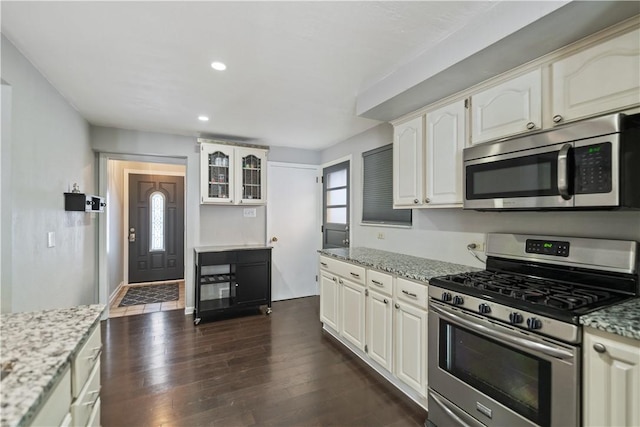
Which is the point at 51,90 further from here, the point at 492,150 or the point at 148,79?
the point at 492,150

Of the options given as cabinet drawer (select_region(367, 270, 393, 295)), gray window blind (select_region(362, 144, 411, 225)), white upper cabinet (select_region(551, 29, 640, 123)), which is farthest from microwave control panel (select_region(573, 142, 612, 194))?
gray window blind (select_region(362, 144, 411, 225))

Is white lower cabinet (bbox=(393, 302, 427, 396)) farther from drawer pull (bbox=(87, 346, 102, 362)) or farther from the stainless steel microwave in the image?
drawer pull (bbox=(87, 346, 102, 362))

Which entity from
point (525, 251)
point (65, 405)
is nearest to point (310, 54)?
point (525, 251)

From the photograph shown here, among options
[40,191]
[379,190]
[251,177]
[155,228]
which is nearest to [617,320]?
[379,190]

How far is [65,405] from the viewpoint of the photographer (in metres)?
1.01

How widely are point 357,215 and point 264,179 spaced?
1380 millimetres

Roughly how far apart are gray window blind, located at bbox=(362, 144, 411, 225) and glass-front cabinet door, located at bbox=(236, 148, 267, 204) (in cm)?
140

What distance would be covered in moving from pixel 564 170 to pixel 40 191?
131 inches

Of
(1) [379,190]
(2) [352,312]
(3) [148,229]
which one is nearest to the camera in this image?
(2) [352,312]

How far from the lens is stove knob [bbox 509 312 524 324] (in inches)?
55.2

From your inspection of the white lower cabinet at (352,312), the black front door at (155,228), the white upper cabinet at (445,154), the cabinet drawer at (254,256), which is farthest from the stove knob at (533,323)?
the black front door at (155,228)

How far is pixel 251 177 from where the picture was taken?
13.5 feet

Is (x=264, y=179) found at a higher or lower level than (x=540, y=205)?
higher

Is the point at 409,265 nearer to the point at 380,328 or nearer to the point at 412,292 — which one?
the point at 412,292
